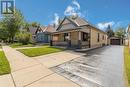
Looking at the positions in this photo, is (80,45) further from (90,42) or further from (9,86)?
(9,86)

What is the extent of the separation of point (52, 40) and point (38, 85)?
772 inches

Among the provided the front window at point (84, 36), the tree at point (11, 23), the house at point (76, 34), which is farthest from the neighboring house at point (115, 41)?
the tree at point (11, 23)

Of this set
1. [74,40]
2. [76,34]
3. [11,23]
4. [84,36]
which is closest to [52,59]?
[74,40]

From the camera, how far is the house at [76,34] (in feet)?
59.2

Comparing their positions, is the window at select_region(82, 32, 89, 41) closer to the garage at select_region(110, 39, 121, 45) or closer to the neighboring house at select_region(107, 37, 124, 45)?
the neighboring house at select_region(107, 37, 124, 45)

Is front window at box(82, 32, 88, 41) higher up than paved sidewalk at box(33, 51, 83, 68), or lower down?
higher up

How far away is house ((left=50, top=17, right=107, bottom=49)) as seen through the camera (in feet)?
59.2

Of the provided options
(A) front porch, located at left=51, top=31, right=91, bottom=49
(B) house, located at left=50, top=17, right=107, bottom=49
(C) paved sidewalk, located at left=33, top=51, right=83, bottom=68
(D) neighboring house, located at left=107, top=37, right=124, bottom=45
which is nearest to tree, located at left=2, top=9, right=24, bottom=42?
(B) house, located at left=50, top=17, right=107, bottom=49

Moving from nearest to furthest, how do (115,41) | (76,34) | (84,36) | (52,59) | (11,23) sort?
1. (52,59)
2. (76,34)
3. (84,36)
4. (11,23)
5. (115,41)

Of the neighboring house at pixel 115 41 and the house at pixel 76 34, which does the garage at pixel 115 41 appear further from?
the house at pixel 76 34

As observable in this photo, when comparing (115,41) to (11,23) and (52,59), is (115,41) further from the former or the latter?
(52,59)

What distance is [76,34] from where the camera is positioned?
20.5 meters

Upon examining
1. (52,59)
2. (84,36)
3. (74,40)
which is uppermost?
(84,36)

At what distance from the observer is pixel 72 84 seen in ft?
14.2
